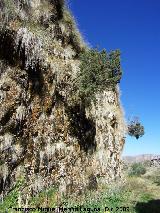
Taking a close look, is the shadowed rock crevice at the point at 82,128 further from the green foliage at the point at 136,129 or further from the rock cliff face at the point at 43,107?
the green foliage at the point at 136,129

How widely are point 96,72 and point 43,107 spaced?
5.15m

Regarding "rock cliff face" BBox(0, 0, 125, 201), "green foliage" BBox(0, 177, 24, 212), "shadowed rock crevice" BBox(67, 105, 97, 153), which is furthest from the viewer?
"shadowed rock crevice" BBox(67, 105, 97, 153)

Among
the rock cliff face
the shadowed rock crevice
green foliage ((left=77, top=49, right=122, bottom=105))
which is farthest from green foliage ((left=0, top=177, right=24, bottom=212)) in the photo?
green foliage ((left=77, top=49, right=122, bottom=105))

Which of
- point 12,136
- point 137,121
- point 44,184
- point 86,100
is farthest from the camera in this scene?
point 137,121

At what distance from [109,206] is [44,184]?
2972 millimetres

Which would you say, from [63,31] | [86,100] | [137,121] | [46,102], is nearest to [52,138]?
[46,102]

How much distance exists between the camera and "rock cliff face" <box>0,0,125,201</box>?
14.4m

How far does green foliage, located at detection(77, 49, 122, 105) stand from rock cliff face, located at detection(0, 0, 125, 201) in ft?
1.71

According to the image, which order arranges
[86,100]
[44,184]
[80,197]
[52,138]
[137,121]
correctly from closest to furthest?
[44,184]
[52,138]
[80,197]
[86,100]
[137,121]

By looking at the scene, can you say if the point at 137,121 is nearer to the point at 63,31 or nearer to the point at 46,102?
the point at 63,31

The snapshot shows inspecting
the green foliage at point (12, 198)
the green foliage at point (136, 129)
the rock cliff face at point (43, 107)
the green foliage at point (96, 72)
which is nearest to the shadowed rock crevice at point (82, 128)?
the rock cliff face at point (43, 107)

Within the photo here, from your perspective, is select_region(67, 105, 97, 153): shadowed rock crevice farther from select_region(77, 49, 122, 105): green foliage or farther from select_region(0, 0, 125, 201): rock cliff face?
select_region(77, 49, 122, 105): green foliage

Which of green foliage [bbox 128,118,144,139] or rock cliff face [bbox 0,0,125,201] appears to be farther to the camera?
green foliage [bbox 128,118,144,139]

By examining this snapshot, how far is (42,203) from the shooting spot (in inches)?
571
